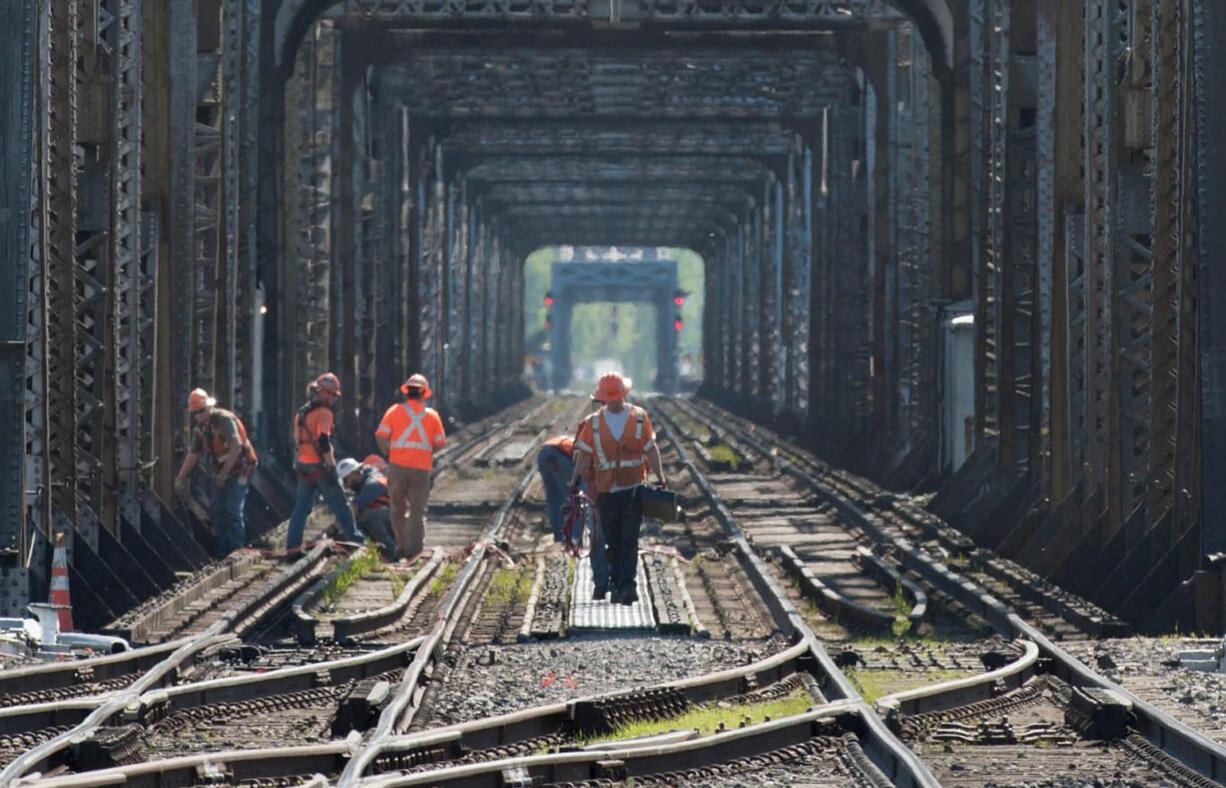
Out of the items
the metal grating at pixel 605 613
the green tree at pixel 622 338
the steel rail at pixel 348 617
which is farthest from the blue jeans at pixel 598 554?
the green tree at pixel 622 338

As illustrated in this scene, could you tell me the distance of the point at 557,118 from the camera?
43.9 m

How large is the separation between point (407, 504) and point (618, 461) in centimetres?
491

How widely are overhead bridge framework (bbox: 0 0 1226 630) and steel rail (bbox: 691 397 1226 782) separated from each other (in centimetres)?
77

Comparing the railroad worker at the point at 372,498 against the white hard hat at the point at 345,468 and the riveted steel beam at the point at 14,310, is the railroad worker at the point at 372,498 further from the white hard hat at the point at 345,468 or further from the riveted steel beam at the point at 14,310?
the riveted steel beam at the point at 14,310

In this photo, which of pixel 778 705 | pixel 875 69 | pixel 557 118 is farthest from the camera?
pixel 557 118

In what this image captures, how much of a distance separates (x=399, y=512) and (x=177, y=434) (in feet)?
8.49

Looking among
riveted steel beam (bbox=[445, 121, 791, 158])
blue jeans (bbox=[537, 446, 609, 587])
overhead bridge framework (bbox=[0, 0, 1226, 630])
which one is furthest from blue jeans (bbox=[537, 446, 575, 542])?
riveted steel beam (bbox=[445, 121, 791, 158])

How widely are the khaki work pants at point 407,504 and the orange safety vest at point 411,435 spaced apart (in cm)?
11

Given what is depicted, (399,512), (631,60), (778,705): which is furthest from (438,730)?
(631,60)

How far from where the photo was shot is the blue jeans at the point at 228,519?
19141 millimetres

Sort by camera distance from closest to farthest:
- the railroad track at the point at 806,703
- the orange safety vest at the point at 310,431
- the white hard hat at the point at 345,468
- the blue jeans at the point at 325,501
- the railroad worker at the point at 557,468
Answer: the railroad track at the point at 806,703 → the railroad worker at the point at 557,468 → the orange safety vest at the point at 310,431 → the blue jeans at the point at 325,501 → the white hard hat at the point at 345,468

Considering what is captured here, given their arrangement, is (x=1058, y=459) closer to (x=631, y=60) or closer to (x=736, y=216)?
(x=631, y=60)

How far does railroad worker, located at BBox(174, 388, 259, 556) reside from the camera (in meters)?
18.4

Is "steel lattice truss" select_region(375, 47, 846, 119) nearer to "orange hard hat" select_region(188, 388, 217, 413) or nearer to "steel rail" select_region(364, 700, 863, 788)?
"orange hard hat" select_region(188, 388, 217, 413)
